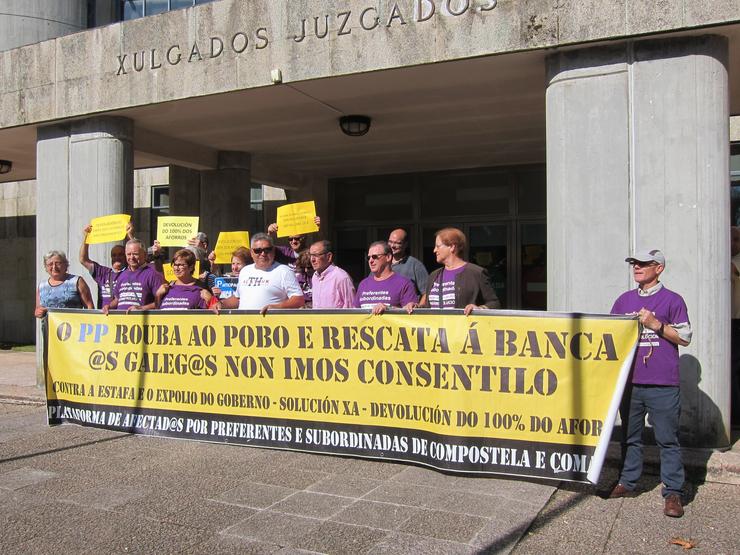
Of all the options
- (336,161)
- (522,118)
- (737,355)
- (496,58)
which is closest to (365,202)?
(336,161)

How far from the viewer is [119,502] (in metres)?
4.70

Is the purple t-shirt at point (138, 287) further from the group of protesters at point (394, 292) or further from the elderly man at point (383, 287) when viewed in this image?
the elderly man at point (383, 287)

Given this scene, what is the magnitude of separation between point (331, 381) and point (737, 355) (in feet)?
12.9

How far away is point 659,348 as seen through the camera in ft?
14.9

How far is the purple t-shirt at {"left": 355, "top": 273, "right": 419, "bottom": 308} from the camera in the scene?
5922 millimetres

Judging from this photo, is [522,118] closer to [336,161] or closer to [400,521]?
[336,161]

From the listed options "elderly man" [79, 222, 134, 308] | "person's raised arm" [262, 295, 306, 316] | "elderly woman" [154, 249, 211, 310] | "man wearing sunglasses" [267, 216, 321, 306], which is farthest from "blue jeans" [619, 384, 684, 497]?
"elderly man" [79, 222, 134, 308]

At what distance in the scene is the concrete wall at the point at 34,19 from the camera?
44.5ft

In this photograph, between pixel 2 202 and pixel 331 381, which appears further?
pixel 2 202

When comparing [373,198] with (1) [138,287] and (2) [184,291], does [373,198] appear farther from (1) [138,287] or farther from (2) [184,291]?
(2) [184,291]

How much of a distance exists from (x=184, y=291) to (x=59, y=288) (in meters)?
1.68

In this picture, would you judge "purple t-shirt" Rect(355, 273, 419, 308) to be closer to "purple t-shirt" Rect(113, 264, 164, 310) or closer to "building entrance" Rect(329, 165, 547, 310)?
"purple t-shirt" Rect(113, 264, 164, 310)

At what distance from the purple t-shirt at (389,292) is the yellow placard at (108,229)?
127 inches

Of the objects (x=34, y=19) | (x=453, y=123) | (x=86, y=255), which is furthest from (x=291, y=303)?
(x=34, y=19)
